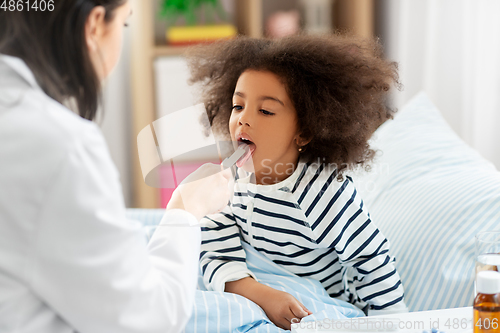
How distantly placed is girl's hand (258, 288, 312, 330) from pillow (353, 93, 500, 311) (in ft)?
0.78

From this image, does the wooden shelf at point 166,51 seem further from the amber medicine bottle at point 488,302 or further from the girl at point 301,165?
the amber medicine bottle at point 488,302

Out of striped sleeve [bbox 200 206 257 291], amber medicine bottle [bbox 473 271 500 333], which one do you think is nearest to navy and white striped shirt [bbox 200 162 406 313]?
striped sleeve [bbox 200 206 257 291]

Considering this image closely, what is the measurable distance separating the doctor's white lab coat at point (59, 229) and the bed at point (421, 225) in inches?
10.6

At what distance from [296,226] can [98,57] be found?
0.48 meters

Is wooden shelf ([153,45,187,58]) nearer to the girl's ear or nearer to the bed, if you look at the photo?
the bed

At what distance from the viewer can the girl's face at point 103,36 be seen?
0.51 m

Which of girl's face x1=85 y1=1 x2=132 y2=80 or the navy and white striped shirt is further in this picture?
the navy and white striped shirt

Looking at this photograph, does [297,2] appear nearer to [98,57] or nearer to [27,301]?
[98,57]

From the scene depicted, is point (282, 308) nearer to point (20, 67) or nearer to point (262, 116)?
point (262, 116)

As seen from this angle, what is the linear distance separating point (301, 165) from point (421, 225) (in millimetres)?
264

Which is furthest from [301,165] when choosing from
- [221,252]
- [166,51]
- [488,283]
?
[166,51]

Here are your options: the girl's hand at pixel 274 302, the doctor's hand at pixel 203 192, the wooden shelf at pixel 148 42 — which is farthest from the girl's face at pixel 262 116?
the wooden shelf at pixel 148 42

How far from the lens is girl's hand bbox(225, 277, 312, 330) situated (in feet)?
2.57

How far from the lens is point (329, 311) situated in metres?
0.79
